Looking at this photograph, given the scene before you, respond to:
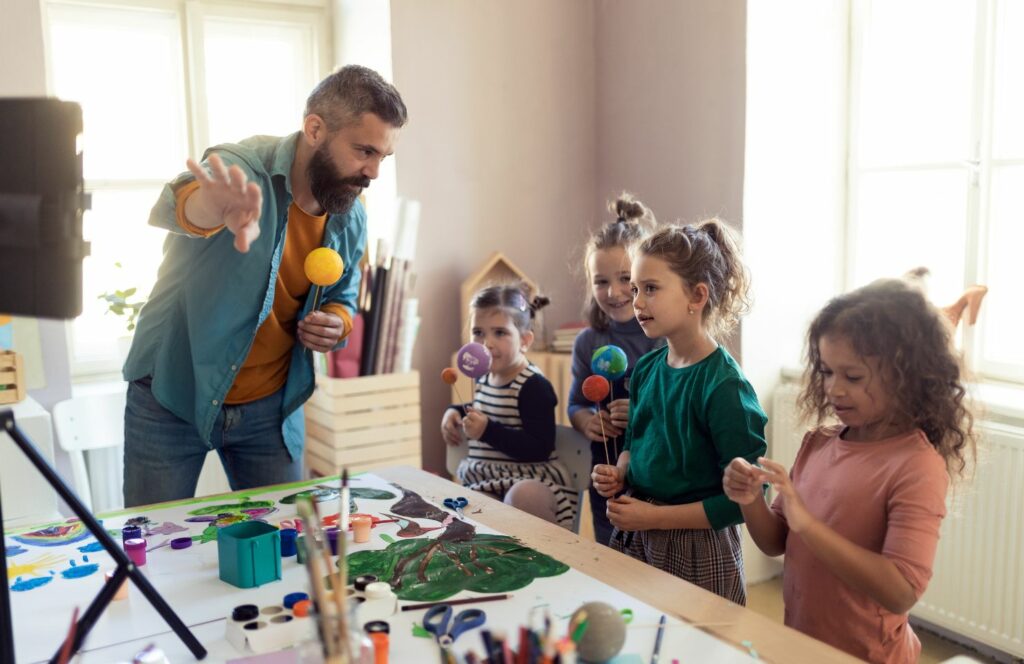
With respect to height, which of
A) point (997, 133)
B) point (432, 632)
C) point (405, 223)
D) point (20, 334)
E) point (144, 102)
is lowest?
point (432, 632)

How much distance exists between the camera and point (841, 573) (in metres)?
1.40

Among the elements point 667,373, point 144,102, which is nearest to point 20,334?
point 144,102

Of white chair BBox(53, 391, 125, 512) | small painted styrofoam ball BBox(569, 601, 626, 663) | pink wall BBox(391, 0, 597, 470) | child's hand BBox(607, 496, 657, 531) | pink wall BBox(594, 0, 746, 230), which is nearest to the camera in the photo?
small painted styrofoam ball BBox(569, 601, 626, 663)

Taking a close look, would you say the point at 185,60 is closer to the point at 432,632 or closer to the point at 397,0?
the point at 397,0

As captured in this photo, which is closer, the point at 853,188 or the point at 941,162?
the point at 941,162

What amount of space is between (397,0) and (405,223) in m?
0.80

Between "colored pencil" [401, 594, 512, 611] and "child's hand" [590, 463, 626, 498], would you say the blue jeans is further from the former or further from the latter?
"colored pencil" [401, 594, 512, 611]

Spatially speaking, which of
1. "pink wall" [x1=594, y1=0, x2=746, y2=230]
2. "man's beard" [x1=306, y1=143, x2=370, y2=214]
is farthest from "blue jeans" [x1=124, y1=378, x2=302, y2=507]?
"pink wall" [x1=594, y1=0, x2=746, y2=230]

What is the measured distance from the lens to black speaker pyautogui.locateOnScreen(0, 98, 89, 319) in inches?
40.4

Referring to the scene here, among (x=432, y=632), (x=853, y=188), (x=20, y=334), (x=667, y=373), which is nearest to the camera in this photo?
(x=432, y=632)

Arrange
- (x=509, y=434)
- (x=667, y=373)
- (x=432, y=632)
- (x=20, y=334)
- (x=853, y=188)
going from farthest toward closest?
(x=853, y=188) < (x=20, y=334) < (x=509, y=434) < (x=667, y=373) < (x=432, y=632)

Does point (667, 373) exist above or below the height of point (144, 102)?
below

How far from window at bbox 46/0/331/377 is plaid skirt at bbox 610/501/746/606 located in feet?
7.76

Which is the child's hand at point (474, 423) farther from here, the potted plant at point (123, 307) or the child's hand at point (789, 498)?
the potted plant at point (123, 307)
